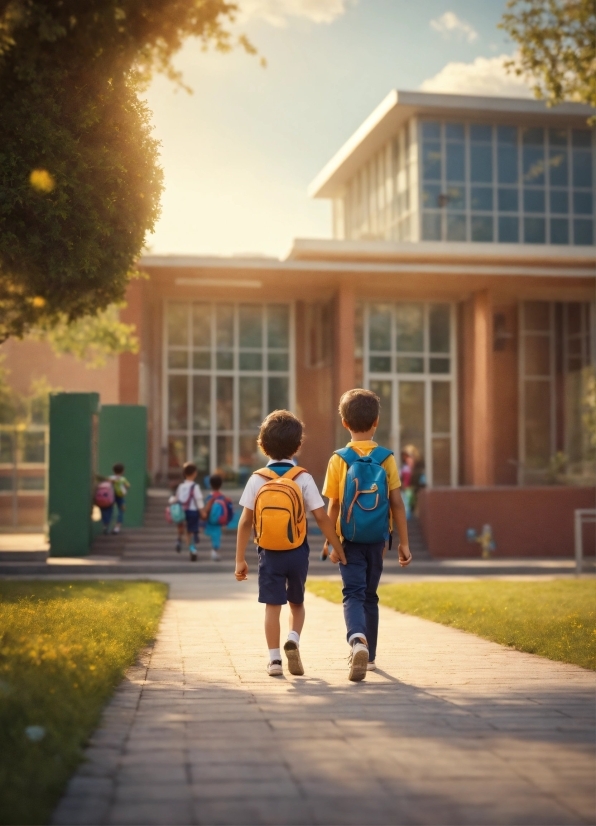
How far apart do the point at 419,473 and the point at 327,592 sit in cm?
1560

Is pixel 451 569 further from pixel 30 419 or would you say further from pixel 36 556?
pixel 30 419

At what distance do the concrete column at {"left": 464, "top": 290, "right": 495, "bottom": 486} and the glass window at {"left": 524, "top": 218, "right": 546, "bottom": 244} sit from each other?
652 cm

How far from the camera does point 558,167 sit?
36562 mm

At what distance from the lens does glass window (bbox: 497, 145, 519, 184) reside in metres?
36.2

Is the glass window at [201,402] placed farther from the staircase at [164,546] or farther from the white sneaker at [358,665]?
the white sneaker at [358,665]

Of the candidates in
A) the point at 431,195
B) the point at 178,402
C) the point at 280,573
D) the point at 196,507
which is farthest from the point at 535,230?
the point at 280,573

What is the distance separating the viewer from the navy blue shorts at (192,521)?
2092cm

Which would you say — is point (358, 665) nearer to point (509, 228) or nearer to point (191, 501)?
point (191, 501)

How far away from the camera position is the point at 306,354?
104 feet

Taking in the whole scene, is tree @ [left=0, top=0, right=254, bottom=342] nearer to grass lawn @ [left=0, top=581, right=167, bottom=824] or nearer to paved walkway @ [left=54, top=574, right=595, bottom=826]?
grass lawn @ [left=0, top=581, right=167, bottom=824]

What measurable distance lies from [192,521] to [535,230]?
1943 centimetres

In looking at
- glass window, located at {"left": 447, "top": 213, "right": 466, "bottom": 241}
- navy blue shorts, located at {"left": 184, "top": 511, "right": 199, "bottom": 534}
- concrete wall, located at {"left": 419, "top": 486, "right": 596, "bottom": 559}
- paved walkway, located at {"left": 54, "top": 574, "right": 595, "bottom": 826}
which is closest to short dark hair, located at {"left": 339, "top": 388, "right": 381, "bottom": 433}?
paved walkway, located at {"left": 54, "top": 574, "right": 595, "bottom": 826}

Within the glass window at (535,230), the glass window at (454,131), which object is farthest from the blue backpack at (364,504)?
the glass window at (454,131)

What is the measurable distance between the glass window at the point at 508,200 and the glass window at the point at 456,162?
1.35 meters
